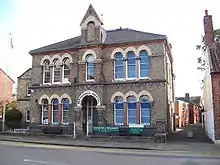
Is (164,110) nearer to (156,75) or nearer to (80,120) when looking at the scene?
(156,75)

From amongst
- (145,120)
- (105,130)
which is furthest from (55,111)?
(145,120)

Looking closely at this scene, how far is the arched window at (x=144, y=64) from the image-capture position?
26.9 metres

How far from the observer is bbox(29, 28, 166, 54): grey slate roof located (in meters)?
27.4

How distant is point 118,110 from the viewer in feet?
89.5

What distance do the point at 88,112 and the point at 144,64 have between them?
7.33m

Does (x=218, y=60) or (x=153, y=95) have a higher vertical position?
(x=218, y=60)

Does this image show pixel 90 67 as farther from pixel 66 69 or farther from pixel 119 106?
pixel 119 106

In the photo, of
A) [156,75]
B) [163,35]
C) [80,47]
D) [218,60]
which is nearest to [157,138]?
[156,75]

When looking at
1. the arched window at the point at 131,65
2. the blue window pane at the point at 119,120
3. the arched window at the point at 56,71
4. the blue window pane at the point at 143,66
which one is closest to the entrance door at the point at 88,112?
the blue window pane at the point at 119,120

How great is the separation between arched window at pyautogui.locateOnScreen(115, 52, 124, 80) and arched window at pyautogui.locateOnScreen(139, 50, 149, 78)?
1.85 meters

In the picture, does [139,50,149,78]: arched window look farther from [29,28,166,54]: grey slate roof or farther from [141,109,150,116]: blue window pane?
[141,109,150,116]: blue window pane

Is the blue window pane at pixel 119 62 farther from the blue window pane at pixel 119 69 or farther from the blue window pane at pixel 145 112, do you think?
the blue window pane at pixel 145 112

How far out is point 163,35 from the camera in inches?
1056

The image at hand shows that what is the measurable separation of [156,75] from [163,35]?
3793 mm
